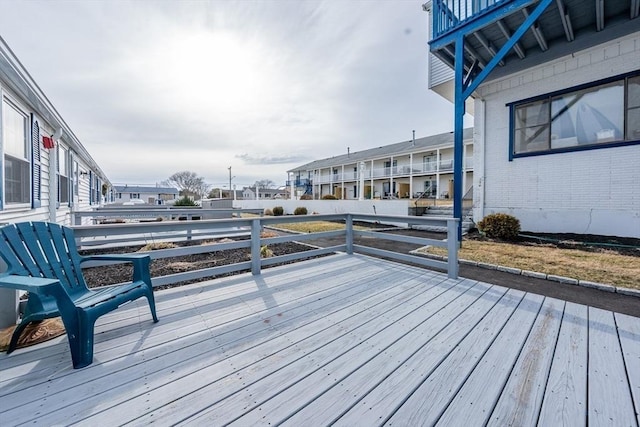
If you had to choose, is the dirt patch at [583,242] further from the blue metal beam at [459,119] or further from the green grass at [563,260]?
the blue metal beam at [459,119]

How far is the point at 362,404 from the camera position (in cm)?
143

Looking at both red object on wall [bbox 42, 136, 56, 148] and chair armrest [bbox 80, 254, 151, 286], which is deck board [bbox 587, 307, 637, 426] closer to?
chair armrest [bbox 80, 254, 151, 286]

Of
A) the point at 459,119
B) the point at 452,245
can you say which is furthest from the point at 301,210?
the point at 452,245

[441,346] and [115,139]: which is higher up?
[115,139]

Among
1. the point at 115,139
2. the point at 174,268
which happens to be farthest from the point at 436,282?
the point at 115,139

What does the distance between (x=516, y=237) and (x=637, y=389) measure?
608 centimetres

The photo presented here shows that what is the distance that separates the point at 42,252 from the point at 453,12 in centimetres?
814

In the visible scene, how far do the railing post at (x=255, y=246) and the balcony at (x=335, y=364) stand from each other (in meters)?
0.75

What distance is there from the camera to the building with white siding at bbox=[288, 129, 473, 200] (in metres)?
20.4

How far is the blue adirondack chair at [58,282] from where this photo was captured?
5.44 feet

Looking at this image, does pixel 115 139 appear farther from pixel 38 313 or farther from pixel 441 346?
pixel 441 346

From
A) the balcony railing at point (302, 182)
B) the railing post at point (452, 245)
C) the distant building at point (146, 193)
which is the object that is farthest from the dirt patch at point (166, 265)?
the distant building at point (146, 193)

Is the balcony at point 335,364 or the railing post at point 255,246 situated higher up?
the railing post at point 255,246

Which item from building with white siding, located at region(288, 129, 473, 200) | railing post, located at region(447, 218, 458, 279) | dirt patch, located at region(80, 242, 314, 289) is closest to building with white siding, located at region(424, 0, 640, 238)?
railing post, located at region(447, 218, 458, 279)
